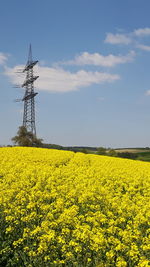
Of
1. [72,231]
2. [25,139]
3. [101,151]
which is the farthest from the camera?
[101,151]

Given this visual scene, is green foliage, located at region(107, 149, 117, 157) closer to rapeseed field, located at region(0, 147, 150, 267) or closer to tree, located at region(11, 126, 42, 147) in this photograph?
tree, located at region(11, 126, 42, 147)

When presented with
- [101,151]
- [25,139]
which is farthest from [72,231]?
[101,151]

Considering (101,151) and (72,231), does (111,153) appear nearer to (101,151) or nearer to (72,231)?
(101,151)

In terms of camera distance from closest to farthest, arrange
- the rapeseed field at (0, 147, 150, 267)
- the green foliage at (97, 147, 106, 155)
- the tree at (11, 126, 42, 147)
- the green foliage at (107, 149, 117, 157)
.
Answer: the rapeseed field at (0, 147, 150, 267)
the tree at (11, 126, 42, 147)
the green foliage at (107, 149, 117, 157)
the green foliage at (97, 147, 106, 155)

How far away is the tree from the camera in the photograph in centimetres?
5878

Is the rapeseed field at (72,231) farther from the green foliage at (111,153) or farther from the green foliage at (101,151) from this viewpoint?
the green foliage at (101,151)

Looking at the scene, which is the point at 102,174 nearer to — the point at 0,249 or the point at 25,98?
the point at 0,249

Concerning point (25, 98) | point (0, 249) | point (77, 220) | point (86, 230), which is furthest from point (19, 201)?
point (25, 98)

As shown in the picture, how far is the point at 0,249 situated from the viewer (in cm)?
838

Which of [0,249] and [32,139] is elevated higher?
[32,139]

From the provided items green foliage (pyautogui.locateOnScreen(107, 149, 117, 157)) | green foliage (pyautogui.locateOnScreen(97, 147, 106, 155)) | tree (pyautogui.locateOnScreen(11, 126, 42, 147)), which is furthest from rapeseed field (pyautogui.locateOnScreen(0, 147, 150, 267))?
green foliage (pyautogui.locateOnScreen(97, 147, 106, 155))

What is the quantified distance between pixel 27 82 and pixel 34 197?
59.8 meters

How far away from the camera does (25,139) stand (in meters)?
58.7

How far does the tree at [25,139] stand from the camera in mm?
58781
